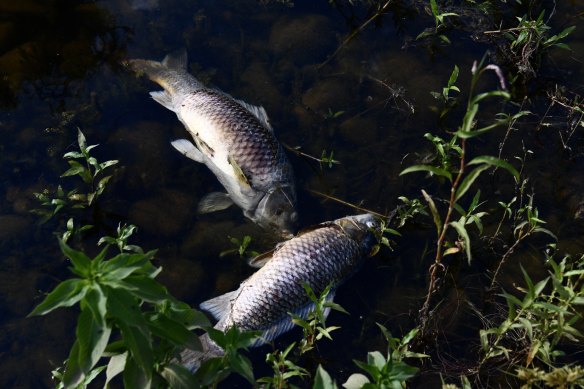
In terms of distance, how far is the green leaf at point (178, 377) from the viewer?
2.89 metres

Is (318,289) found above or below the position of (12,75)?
below

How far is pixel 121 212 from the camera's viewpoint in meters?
5.28

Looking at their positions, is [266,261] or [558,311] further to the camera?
[266,261]

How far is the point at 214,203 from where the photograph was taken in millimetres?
5367

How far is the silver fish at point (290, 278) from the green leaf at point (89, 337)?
1.60m

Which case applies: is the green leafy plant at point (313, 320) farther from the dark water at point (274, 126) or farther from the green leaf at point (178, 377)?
the green leaf at point (178, 377)

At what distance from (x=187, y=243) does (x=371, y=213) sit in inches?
69.9

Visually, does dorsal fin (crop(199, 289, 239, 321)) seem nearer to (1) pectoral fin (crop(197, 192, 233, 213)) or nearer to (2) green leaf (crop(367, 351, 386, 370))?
(1) pectoral fin (crop(197, 192, 233, 213))

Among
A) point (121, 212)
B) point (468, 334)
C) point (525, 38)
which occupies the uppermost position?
point (525, 38)

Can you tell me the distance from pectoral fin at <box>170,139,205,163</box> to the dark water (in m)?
0.15

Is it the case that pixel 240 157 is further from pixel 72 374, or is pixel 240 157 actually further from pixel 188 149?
pixel 72 374

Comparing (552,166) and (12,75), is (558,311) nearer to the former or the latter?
(552,166)

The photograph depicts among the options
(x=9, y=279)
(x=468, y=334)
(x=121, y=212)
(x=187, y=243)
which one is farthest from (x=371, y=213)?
(x=9, y=279)

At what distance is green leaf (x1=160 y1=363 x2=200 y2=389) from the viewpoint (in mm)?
2895
